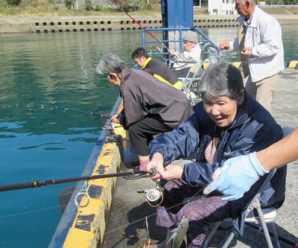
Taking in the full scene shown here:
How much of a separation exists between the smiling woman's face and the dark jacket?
6.67ft

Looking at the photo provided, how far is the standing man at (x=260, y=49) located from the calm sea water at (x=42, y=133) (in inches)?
121

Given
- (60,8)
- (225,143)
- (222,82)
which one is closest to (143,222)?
(225,143)

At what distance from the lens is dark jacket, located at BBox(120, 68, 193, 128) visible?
461cm

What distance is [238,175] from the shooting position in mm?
1902

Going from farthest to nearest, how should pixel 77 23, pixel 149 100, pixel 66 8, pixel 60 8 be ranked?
pixel 66 8 < pixel 60 8 < pixel 77 23 < pixel 149 100

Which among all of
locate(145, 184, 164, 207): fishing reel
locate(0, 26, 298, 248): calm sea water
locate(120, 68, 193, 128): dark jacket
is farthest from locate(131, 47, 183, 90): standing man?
locate(145, 184, 164, 207): fishing reel

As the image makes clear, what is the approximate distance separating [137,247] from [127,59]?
21.3 m

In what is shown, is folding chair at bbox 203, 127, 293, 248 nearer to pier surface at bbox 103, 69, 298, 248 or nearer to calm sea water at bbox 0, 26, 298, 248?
pier surface at bbox 103, 69, 298, 248

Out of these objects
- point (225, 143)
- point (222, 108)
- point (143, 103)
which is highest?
point (222, 108)

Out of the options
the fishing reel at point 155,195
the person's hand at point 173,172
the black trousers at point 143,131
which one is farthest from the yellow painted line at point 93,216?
the person's hand at point 173,172

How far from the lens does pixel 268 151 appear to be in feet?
5.98

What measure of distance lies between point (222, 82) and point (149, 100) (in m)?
2.18

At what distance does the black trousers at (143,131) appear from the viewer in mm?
4875

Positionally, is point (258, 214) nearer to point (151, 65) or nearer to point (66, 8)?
point (151, 65)
